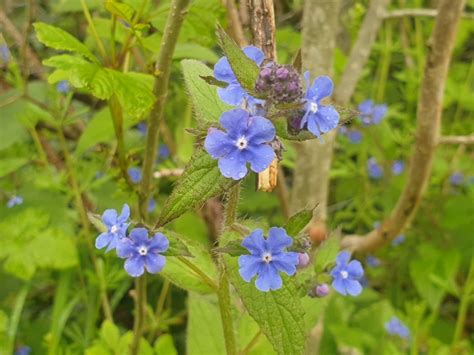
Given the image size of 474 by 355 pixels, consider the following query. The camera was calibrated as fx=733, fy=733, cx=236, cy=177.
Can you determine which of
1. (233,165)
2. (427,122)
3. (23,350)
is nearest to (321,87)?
(233,165)

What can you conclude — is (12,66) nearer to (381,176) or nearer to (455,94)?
(381,176)

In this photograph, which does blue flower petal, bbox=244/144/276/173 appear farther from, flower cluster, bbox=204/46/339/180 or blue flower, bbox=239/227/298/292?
blue flower, bbox=239/227/298/292

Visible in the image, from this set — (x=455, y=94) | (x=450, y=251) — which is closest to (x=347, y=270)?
(x=450, y=251)

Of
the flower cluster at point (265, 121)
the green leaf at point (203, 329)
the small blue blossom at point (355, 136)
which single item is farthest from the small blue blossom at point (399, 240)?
the flower cluster at point (265, 121)

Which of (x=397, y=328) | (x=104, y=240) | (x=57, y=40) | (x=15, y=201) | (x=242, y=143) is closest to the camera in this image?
(x=242, y=143)

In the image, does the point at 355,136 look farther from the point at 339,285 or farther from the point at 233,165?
the point at 233,165

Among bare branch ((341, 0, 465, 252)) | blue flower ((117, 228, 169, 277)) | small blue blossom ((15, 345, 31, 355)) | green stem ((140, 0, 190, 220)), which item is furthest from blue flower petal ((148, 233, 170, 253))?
small blue blossom ((15, 345, 31, 355))

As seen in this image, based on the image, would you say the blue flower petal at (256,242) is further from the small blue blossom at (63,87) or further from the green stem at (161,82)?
the small blue blossom at (63,87)
